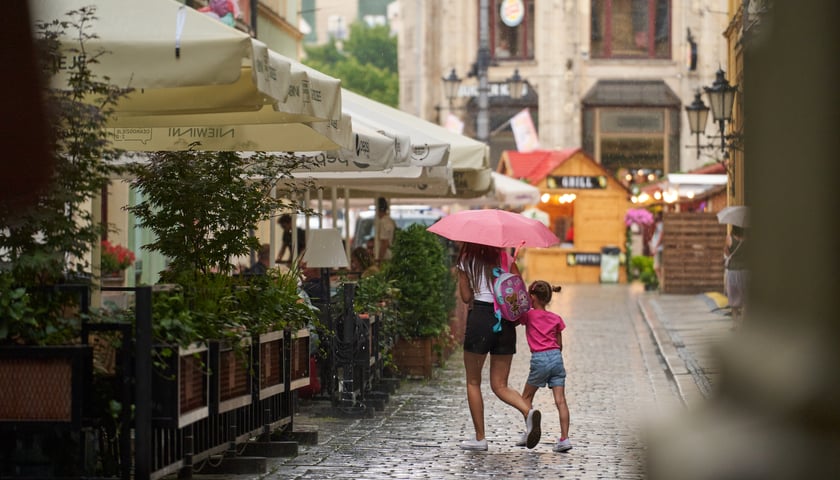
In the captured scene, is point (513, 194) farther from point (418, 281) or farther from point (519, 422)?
point (519, 422)

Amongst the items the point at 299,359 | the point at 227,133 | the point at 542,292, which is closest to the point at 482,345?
the point at 542,292

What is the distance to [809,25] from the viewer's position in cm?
183

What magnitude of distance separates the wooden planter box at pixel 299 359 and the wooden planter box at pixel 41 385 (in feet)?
9.61

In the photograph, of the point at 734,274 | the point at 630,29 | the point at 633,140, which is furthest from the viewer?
the point at 630,29

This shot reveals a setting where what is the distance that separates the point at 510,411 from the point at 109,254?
8.30m

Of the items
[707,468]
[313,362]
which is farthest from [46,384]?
[313,362]

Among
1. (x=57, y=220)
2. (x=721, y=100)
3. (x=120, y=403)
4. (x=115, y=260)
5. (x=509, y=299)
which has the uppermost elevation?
(x=721, y=100)

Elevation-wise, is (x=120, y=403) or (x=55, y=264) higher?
(x=55, y=264)

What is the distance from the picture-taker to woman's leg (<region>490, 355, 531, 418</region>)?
9.80 meters

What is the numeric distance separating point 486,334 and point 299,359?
1322 mm

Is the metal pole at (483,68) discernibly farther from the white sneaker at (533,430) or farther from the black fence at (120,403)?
the black fence at (120,403)

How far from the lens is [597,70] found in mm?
54938

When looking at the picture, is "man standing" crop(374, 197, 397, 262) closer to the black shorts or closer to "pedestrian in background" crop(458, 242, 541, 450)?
"pedestrian in background" crop(458, 242, 541, 450)

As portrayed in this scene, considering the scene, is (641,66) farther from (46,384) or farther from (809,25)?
(809,25)
